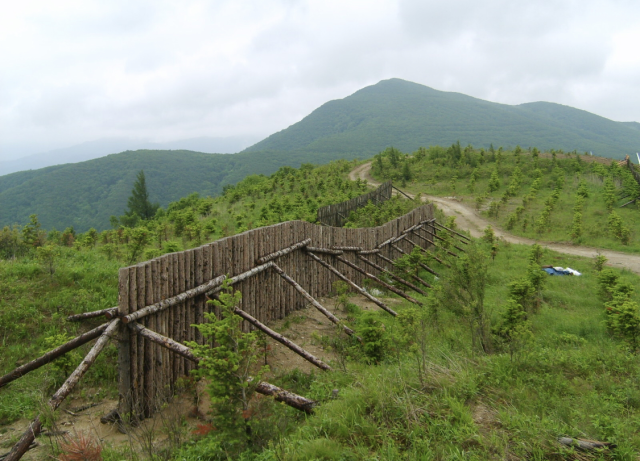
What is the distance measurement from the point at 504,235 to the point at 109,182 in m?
92.7

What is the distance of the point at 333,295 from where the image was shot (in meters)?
9.06

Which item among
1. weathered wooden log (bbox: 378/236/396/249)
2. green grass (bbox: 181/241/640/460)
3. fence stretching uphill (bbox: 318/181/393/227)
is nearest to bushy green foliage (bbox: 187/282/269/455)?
green grass (bbox: 181/241/640/460)

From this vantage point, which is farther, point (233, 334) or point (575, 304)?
point (575, 304)

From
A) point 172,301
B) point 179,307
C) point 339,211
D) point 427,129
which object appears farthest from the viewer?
point 427,129

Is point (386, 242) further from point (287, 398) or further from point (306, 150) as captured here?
point (306, 150)

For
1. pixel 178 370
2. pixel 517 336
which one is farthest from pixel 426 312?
pixel 178 370

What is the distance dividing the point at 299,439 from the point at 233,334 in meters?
1.04

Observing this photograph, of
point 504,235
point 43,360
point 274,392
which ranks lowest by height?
point 504,235

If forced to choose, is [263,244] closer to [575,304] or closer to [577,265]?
[575,304]

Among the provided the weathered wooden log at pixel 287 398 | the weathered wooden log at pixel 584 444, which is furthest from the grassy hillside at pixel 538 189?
the weathered wooden log at pixel 287 398

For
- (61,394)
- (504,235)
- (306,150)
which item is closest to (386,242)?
(61,394)

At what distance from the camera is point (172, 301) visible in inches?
181

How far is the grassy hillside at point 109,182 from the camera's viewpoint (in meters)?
71.3

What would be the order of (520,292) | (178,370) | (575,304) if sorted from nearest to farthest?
(178,370)
(520,292)
(575,304)
